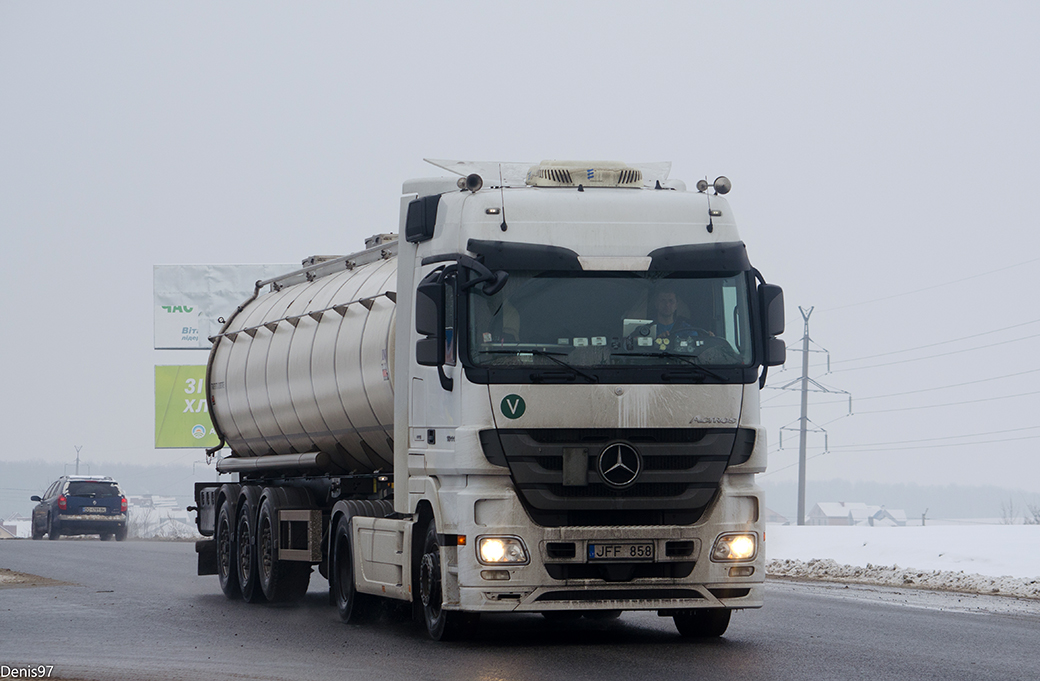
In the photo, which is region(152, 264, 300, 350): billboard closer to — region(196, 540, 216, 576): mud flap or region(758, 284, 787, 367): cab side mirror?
region(196, 540, 216, 576): mud flap

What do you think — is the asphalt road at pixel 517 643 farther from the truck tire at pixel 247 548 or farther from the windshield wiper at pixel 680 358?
the windshield wiper at pixel 680 358

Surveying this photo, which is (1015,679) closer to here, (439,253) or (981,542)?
(439,253)

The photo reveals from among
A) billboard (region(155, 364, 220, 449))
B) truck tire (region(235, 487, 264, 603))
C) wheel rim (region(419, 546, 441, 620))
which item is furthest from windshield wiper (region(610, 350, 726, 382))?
billboard (region(155, 364, 220, 449))

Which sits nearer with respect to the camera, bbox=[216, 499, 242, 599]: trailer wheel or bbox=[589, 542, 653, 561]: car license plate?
bbox=[589, 542, 653, 561]: car license plate

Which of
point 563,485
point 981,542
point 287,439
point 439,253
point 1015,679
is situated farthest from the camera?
point 981,542

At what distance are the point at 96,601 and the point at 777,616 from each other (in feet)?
26.1

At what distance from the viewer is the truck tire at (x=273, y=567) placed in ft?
55.8

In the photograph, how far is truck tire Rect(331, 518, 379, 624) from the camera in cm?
1451

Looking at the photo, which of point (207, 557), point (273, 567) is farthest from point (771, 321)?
point (207, 557)

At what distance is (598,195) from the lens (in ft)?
40.6

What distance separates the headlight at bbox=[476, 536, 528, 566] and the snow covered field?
357 inches

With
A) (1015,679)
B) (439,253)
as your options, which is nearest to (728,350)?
(439,253)

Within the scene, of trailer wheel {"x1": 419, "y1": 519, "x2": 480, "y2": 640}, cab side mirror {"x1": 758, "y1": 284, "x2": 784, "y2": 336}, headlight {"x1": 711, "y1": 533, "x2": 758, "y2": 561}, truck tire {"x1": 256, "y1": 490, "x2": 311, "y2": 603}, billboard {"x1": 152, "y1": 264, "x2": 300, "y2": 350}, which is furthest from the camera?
billboard {"x1": 152, "y1": 264, "x2": 300, "y2": 350}

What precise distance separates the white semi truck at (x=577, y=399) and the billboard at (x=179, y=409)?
5952 centimetres
